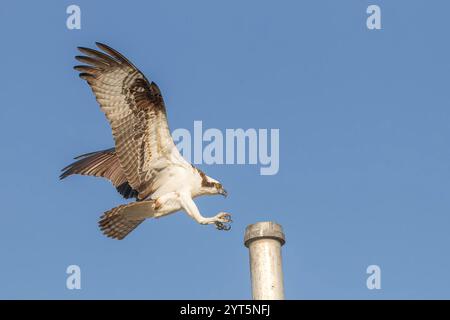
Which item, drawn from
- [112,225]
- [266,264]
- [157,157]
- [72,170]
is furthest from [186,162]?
[266,264]

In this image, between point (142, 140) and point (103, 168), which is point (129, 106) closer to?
point (142, 140)

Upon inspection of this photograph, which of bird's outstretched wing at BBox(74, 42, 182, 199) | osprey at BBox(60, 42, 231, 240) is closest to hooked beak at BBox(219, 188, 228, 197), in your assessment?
osprey at BBox(60, 42, 231, 240)

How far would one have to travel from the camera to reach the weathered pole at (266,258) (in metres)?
12.2

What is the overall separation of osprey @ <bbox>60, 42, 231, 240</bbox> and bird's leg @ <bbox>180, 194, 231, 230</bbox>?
0.07 feet

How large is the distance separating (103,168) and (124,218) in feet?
6.98

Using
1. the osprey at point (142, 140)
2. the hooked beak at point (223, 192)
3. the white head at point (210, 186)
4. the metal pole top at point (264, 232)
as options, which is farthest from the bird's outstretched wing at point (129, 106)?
the metal pole top at point (264, 232)

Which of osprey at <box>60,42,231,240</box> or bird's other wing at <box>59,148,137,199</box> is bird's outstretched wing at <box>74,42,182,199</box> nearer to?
osprey at <box>60,42,231,240</box>

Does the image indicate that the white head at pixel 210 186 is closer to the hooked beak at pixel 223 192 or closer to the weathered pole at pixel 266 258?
the hooked beak at pixel 223 192

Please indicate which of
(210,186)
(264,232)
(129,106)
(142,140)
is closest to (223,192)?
(210,186)

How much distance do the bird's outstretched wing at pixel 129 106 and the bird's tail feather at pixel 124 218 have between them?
0.67m

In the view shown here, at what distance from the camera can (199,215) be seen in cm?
1578
